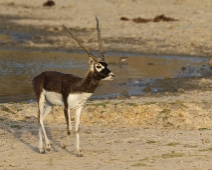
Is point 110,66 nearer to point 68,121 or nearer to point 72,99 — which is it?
point 68,121

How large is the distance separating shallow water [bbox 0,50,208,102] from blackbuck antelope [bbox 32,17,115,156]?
222 inches

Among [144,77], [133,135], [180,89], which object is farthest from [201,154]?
[144,77]

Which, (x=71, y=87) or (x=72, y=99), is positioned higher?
(x=71, y=87)

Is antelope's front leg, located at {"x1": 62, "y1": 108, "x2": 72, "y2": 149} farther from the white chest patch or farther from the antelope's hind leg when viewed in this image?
the antelope's hind leg

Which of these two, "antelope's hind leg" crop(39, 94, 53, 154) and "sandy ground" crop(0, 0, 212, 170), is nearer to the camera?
"sandy ground" crop(0, 0, 212, 170)

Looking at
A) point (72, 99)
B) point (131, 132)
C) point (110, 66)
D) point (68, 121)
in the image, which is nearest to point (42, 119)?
point (68, 121)

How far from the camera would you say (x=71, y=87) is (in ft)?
28.1

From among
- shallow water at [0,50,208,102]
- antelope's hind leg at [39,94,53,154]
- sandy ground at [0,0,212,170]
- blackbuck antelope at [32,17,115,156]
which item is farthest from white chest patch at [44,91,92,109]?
shallow water at [0,50,208,102]

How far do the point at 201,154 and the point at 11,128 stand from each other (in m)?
3.38

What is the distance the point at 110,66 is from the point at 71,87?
10.8m

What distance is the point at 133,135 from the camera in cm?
996

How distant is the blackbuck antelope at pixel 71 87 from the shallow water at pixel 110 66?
5.63 metres

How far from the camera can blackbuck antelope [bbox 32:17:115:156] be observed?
8.36 m

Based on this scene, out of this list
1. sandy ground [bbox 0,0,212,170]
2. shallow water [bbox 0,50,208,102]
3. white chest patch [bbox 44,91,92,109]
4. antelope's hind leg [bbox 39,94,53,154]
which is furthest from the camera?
shallow water [bbox 0,50,208,102]
